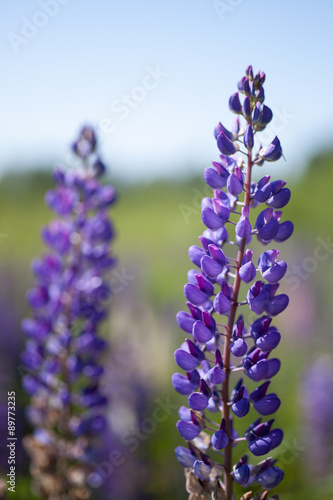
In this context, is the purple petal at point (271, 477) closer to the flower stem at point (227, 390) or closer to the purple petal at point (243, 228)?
the flower stem at point (227, 390)

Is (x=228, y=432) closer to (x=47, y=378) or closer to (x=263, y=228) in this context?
(x=263, y=228)

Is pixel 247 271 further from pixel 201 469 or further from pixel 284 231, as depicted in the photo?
pixel 201 469

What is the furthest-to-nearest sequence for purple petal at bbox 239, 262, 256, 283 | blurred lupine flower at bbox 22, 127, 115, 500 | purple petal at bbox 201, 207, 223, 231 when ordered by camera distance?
blurred lupine flower at bbox 22, 127, 115, 500, purple petal at bbox 201, 207, 223, 231, purple petal at bbox 239, 262, 256, 283

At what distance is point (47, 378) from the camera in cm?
295

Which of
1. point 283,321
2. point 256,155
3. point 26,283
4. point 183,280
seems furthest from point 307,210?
point 256,155

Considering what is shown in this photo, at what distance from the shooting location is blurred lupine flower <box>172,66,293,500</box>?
1.61 metres

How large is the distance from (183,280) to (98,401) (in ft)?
27.1

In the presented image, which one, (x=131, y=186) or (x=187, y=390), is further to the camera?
(x=131, y=186)

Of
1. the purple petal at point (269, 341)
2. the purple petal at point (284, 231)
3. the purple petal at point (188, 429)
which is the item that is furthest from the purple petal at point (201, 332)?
the purple petal at point (284, 231)

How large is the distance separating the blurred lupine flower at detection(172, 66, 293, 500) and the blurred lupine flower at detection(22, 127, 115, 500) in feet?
4.03

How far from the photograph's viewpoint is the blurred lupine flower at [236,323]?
1614 millimetres

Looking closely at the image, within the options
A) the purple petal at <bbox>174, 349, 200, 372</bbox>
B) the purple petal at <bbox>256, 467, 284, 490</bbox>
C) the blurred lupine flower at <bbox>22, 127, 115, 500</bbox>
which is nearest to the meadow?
the blurred lupine flower at <bbox>22, 127, 115, 500</bbox>

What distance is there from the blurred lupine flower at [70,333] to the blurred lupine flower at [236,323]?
1230mm

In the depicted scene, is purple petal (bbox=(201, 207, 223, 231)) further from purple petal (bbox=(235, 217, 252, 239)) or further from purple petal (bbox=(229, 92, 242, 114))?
purple petal (bbox=(229, 92, 242, 114))
